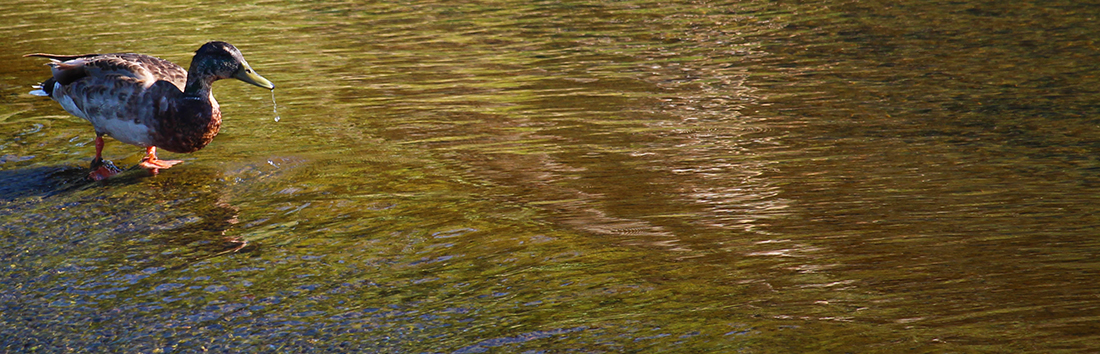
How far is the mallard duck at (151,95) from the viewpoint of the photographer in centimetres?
611

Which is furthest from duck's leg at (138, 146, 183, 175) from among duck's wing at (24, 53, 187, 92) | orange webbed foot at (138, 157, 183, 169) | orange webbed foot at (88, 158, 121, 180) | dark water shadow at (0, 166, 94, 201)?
duck's wing at (24, 53, 187, 92)

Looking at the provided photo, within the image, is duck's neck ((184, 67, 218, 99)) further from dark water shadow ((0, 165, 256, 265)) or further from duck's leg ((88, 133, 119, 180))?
duck's leg ((88, 133, 119, 180))

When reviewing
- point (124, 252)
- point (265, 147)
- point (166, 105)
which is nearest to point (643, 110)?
point (265, 147)

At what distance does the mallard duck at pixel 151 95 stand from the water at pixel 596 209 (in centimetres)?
32

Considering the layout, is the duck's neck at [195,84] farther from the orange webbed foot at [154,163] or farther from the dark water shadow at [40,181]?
the dark water shadow at [40,181]

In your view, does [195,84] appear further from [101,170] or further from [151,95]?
[101,170]

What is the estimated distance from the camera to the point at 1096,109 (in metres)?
7.46

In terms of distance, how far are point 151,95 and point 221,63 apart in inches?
18.0

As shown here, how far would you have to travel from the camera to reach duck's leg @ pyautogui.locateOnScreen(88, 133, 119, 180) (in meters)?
6.28

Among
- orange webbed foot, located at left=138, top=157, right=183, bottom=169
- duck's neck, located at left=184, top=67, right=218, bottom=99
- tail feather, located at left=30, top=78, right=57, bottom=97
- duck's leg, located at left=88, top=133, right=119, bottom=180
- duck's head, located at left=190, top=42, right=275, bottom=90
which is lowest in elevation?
orange webbed foot, located at left=138, top=157, right=183, bottom=169

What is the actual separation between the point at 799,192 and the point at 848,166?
68cm

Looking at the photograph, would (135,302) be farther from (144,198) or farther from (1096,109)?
(1096,109)

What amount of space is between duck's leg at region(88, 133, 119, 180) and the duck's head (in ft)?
2.86

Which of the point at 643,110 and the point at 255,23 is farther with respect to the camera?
the point at 255,23
